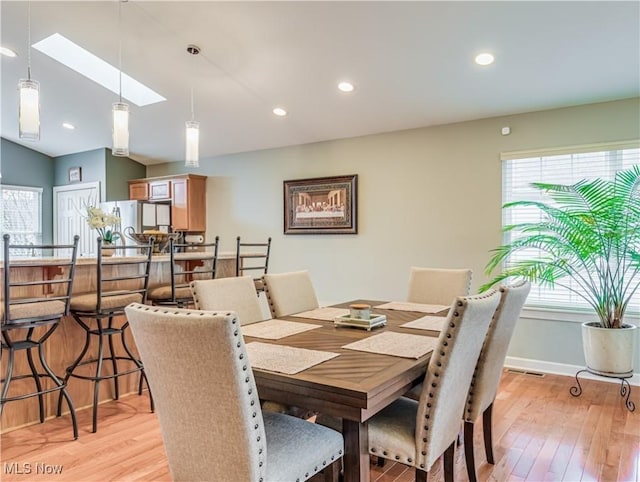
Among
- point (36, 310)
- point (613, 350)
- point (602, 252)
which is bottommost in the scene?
point (613, 350)

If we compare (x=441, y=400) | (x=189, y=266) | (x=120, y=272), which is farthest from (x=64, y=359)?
(x=441, y=400)

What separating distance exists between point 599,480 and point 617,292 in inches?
64.0

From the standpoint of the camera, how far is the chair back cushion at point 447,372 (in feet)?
5.07

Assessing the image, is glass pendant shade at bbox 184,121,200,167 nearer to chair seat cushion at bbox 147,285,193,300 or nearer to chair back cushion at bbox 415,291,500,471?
chair seat cushion at bbox 147,285,193,300

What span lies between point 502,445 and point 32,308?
284 centimetres

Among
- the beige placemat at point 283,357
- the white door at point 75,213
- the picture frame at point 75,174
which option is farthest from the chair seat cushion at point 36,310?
the picture frame at point 75,174

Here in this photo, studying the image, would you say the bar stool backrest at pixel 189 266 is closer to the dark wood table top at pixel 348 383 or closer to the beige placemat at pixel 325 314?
the beige placemat at pixel 325 314

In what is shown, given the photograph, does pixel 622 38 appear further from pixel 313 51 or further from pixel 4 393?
pixel 4 393

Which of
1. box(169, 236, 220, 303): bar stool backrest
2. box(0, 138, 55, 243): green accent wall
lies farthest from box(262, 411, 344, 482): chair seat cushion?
box(0, 138, 55, 243): green accent wall

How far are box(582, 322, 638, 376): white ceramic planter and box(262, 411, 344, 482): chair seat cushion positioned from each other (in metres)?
2.56

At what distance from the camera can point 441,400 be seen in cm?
159

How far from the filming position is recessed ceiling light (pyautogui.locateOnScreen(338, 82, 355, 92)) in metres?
3.86

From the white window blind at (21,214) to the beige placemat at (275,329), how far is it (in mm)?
5541

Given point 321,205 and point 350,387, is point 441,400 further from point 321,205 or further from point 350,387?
point 321,205
